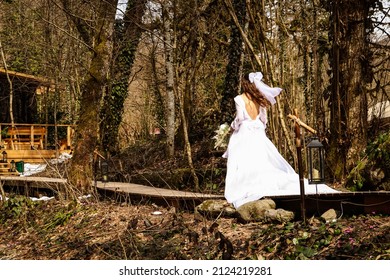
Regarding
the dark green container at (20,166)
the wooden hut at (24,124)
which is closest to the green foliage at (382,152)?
the dark green container at (20,166)

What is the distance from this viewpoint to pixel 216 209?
716cm

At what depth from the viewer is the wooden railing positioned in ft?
75.1

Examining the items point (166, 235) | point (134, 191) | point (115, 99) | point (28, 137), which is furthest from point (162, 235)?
point (28, 137)

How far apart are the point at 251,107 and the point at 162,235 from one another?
5.96 feet

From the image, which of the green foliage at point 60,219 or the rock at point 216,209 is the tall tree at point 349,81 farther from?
the green foliage at point 60,219

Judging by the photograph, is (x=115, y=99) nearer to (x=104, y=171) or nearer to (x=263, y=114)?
(x=104, y=171)

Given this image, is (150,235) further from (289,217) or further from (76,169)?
(76,169)

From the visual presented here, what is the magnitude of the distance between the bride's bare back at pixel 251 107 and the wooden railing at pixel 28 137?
54.3 feet

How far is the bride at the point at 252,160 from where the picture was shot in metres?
6.89

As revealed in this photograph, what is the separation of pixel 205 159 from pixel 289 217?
653 centimetres
